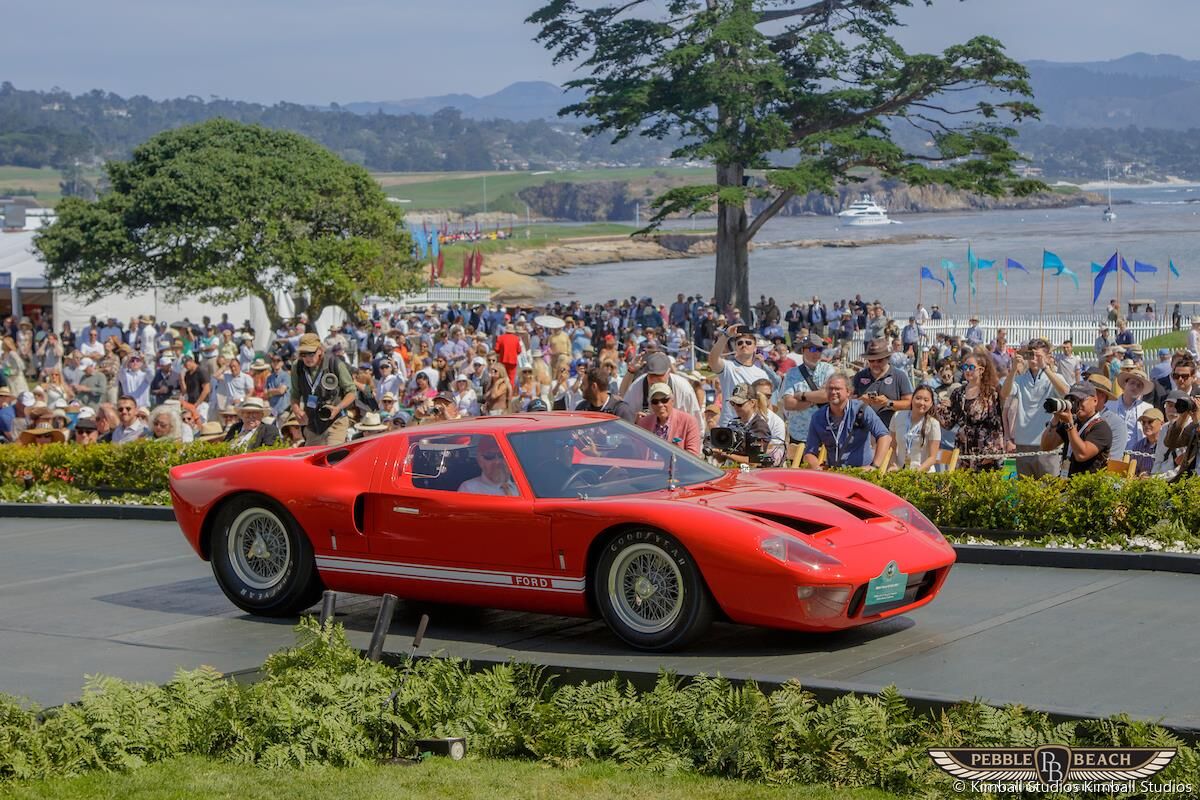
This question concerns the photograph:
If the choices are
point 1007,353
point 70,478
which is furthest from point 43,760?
point 1007,353

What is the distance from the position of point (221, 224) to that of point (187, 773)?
46408mm

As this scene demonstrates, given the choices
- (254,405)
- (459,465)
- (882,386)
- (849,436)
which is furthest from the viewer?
(254,405)

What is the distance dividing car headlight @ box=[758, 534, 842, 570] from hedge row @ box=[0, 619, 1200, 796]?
865 millimetres

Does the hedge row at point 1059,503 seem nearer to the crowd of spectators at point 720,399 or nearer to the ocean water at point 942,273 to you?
the crowd of spectators at point 720,399

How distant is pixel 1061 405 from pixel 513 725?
6536 mm

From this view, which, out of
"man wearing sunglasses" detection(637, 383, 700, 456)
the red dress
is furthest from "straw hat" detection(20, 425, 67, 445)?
"man wearing sunglasses" detection(637, 383, 700, 456)

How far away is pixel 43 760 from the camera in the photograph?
6.80 meters

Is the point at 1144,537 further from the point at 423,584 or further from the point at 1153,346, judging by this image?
the point at 1153,346

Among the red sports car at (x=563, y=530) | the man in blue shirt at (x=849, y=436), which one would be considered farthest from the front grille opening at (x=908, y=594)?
the man in blue shirt at (x=849, y=436)

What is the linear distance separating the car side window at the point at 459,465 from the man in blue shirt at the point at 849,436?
3932 mm

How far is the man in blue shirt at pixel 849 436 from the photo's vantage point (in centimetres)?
1224

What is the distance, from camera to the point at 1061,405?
39.1 feet

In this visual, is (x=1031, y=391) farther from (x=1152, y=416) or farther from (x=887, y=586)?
(x=887, y=586)
